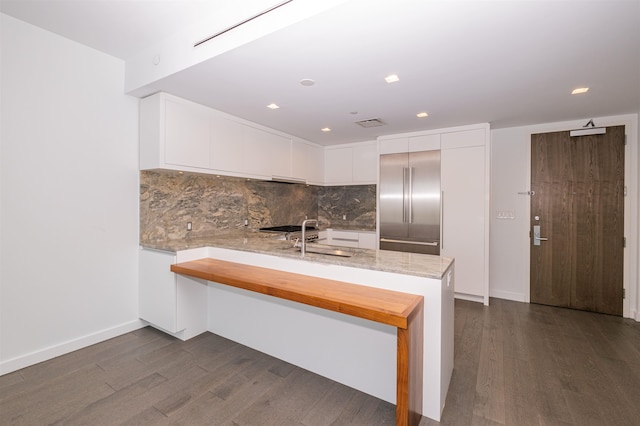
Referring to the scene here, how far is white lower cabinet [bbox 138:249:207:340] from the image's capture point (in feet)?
9.04

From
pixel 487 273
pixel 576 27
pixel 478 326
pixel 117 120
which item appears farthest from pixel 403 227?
pixel 117 120

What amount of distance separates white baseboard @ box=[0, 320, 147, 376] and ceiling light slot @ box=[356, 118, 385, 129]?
3448mm

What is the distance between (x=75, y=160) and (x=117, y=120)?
564mm

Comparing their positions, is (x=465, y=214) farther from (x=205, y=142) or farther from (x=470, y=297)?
(x=205, y=142)

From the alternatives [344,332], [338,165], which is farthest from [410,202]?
[344,332]

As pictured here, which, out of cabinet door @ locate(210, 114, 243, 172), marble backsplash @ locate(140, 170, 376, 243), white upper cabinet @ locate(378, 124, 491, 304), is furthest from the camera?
white upper cabinet @ locate(378, 124, 491, 304)

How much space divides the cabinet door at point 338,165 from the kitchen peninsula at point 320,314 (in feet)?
8.61

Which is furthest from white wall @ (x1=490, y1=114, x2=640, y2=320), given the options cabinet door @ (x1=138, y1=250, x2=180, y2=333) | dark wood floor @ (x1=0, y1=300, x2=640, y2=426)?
cabinet door @ (x1=138, y1=250, x2=180, y2=333)

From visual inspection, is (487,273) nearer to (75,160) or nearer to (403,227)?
(403,227)

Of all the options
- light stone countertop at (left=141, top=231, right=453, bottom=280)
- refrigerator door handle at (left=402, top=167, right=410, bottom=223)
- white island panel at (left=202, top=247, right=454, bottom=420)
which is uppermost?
refrigerator door handle at (left=402, top=167, right=410, bottom=223)

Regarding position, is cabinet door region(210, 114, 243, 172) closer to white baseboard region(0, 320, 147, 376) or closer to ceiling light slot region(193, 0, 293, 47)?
ceiling light slot region(193, 0, 293, 47)

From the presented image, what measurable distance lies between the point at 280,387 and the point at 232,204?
2551 millimetres

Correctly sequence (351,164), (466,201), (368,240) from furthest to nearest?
(351,164), (368,240), (466,201)

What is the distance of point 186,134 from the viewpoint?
119 inches
